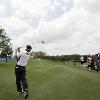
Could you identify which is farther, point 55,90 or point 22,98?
point 55,90

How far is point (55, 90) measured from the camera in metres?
14.8

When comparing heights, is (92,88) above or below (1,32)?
below

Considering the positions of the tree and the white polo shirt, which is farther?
the tree

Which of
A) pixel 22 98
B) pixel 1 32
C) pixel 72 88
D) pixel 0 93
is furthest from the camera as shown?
pixel 1 32

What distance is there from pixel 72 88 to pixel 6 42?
50567 millimetres

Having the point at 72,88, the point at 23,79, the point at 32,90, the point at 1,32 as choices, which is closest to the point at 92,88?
the point at 72,88

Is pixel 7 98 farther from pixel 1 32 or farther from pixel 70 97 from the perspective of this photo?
pixel 1 32

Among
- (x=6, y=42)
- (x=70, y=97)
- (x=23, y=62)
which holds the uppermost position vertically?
(x=6, y=42)

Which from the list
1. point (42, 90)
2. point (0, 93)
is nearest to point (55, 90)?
point (42, 90)

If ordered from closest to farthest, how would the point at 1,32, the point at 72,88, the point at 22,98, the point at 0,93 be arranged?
the point at 22,98, the point at 0,93, the point at 72,88, the point at 1,32

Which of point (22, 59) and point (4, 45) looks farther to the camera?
point (4, 45)

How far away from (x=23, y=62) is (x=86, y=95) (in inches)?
126

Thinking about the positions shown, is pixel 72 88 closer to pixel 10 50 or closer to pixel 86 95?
pixel 86 95

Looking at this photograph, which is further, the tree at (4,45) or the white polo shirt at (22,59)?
the tree at (4,45)
